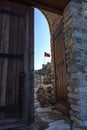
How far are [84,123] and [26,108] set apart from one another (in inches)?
37.4

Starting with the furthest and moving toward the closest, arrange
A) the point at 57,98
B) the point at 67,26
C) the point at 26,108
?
the point at 57,98
the point at 67,26
the point at 26,108

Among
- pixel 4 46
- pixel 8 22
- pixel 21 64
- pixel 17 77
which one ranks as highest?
pixel 8 22

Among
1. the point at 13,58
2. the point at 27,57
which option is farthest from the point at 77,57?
the point at 13,58

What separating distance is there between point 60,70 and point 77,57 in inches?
37.7

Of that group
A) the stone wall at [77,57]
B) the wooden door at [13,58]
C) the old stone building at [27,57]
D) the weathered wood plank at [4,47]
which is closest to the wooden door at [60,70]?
the old stone building at [27,57]

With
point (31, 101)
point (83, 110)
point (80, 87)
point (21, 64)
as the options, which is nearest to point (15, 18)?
point (21, 64)

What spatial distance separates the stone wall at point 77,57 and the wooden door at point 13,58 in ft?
2.62

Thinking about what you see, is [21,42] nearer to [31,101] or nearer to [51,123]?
[31,101]

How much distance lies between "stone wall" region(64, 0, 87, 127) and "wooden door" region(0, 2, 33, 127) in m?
0.80

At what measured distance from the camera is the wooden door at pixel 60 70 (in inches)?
118

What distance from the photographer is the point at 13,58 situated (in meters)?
2.14

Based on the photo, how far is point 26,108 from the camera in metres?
2.09

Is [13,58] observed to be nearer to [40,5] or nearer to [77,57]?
[77,57]

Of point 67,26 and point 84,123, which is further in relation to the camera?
point 67,26
